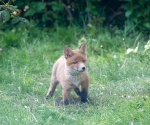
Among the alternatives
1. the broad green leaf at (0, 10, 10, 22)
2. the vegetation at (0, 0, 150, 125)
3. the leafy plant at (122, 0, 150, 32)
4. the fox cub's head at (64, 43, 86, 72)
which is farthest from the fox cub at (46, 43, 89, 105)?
the leafy plant at (122, 0, 150, 32)

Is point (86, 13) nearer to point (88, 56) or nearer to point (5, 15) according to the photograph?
point (88, 56)

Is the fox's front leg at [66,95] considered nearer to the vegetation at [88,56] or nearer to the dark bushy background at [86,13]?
the vegetation at [88,56]

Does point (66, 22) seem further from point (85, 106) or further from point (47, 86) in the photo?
point (85, 106)

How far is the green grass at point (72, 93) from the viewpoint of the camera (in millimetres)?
5188

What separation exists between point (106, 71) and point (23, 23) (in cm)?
193

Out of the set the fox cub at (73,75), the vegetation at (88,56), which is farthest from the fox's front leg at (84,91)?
the vegetation at (88,56)

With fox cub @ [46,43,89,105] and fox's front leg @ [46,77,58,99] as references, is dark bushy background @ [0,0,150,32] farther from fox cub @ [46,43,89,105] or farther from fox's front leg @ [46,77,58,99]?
fox cub @ [46,43,89,105]

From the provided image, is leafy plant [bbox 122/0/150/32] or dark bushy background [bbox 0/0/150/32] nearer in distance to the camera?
leafy plant [bbox 122/0/150/32]

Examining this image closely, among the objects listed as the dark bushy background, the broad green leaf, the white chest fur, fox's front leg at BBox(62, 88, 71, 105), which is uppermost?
the broad green leaf

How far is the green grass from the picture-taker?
5.19 meters

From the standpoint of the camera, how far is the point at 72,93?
6812 millimetres

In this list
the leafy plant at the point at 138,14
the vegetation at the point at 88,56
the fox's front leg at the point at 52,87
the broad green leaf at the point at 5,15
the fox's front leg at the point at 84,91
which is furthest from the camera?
the leafy plant at the point at 138,14

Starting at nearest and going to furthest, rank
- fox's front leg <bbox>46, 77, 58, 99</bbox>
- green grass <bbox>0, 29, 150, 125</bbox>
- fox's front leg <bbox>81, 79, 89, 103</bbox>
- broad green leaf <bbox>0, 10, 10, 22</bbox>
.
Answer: green grass <bbox>0, 29, 150, 125</bbox>
broad green leaf <bbox>0, 10, 10, 22</bbox>
fox's front leg <bbox>81, 79, 89, 103</bbox>
fox's front leg <bbox>46, 77, 58, 99</bbox>

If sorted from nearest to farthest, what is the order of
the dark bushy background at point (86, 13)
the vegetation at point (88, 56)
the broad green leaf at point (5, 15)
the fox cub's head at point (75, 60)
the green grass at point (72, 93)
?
the green grass at point (72, 93), the vegetation at point (88, 56), the broad green leaf at point (5, 15), the fox cub's head at point (75, 60), the dark bushy background at point (86, 13)
